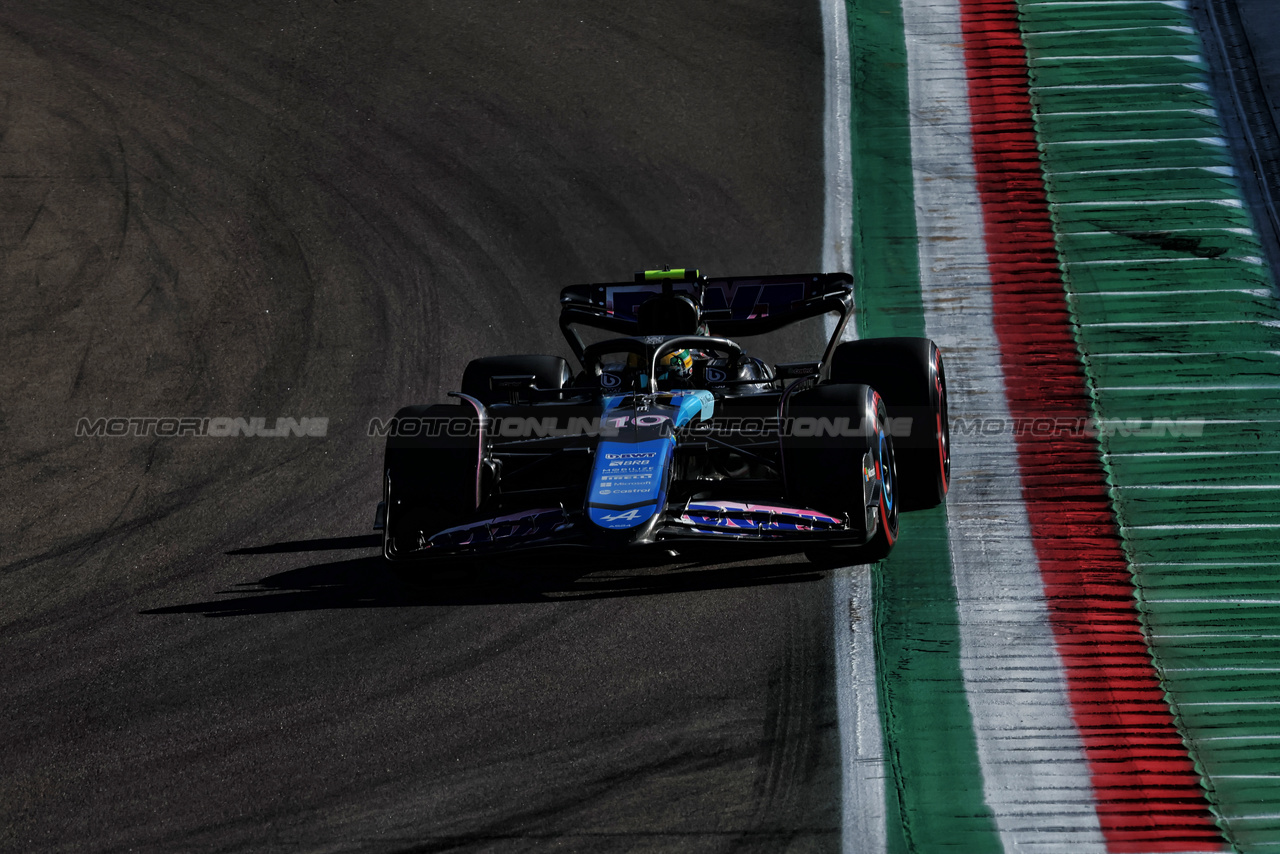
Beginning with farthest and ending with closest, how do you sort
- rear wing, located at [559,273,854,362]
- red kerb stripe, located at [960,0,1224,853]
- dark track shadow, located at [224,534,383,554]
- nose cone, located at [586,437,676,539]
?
1. rear wing, located at [559,273,854,362]
2. dark track shadow, located at [224,534,383,554]
3. nose cone, located at [586,437,676,539]
4. red kerb stripe, located at [960,0,1224,853]

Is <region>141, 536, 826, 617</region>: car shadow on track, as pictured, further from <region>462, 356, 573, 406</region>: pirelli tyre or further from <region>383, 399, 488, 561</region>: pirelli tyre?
<region>462, 356, 573, 406</region>: pirelli tyre

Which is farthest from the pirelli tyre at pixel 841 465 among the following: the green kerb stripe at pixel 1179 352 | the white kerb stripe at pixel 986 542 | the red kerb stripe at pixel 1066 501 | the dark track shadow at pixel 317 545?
the dark track shadow at pixel 317 545

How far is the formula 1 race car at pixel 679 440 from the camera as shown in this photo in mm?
6824

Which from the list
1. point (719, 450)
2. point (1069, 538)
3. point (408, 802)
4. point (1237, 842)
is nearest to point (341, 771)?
point (408, 802)

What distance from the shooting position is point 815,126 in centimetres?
1420

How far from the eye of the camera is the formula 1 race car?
6.82 metres

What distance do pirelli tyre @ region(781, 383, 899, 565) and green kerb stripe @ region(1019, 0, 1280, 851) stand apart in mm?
1768

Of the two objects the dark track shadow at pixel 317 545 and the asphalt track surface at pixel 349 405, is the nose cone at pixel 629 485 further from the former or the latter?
the dark track shadow at pixel 317 545

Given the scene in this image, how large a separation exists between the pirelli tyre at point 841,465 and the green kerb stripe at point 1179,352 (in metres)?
1.77

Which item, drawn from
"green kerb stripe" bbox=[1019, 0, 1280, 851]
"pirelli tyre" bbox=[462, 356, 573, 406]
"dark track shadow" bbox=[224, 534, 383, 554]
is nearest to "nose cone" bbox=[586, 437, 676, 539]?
"pirelli tyre" bbox=[462, 356, 573, 406]

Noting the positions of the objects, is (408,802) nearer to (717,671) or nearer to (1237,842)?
(717,671)

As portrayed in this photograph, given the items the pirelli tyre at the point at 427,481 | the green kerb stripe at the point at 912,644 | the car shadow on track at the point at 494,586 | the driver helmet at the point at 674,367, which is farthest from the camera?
the driver helmet at the point at 674,367

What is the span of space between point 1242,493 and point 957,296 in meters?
3.55

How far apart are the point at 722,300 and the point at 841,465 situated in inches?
105
